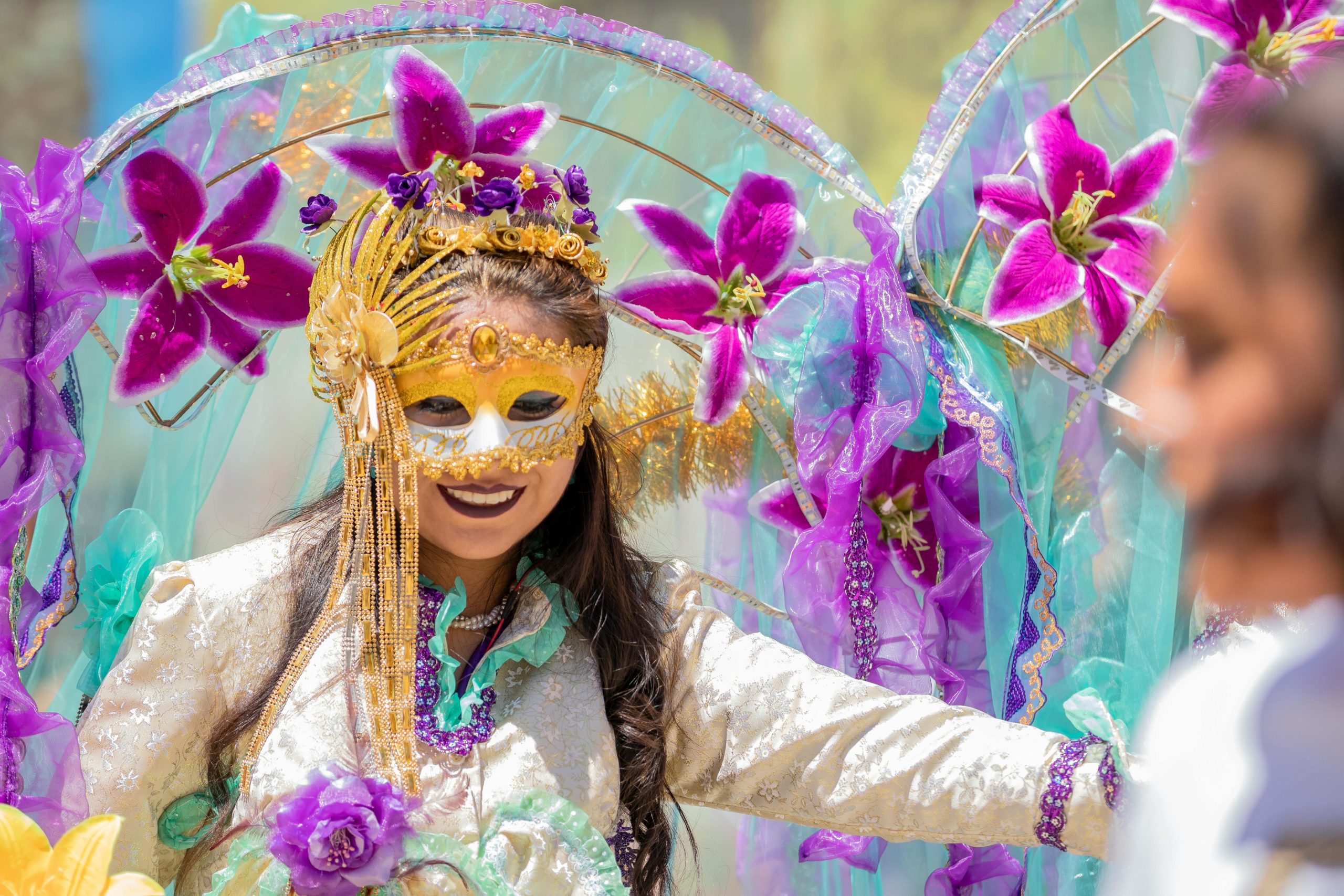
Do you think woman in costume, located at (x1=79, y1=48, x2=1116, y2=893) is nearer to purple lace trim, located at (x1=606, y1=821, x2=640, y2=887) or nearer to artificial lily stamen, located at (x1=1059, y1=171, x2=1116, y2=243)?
purple lace trim, located at (x1=606, y1=821, x2=640, y2=887)

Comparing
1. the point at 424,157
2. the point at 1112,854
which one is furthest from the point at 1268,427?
the point at 424,157

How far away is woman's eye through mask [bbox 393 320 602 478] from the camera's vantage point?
1.61 metres

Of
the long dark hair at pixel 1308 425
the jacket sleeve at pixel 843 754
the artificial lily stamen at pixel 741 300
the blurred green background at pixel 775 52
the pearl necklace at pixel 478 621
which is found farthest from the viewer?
the blurred green background at pixel 775 52

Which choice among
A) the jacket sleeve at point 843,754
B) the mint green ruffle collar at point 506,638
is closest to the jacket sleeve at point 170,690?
the mint green ruffle collar at point 506,638

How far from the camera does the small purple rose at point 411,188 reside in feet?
5.60

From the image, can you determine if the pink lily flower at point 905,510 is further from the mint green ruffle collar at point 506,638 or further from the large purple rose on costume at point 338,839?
the large purple rose on costume at point 338,839

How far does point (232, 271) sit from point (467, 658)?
0.64 metres

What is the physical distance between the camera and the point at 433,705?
5.50 feet

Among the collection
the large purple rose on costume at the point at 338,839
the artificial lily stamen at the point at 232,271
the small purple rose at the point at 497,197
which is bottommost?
the large purple rose on costume at the point at 338,839

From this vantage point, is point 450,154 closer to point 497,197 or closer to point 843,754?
point 497,197

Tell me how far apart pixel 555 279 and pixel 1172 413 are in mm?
1188

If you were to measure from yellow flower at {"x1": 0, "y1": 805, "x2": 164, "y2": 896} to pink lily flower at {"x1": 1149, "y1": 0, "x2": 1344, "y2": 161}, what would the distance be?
1543mm

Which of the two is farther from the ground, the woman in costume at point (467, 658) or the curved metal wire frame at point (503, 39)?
the curved metal wire frame at point (503, 39)

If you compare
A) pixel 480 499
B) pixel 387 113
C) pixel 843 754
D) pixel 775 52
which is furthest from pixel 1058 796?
pixel 775 52
